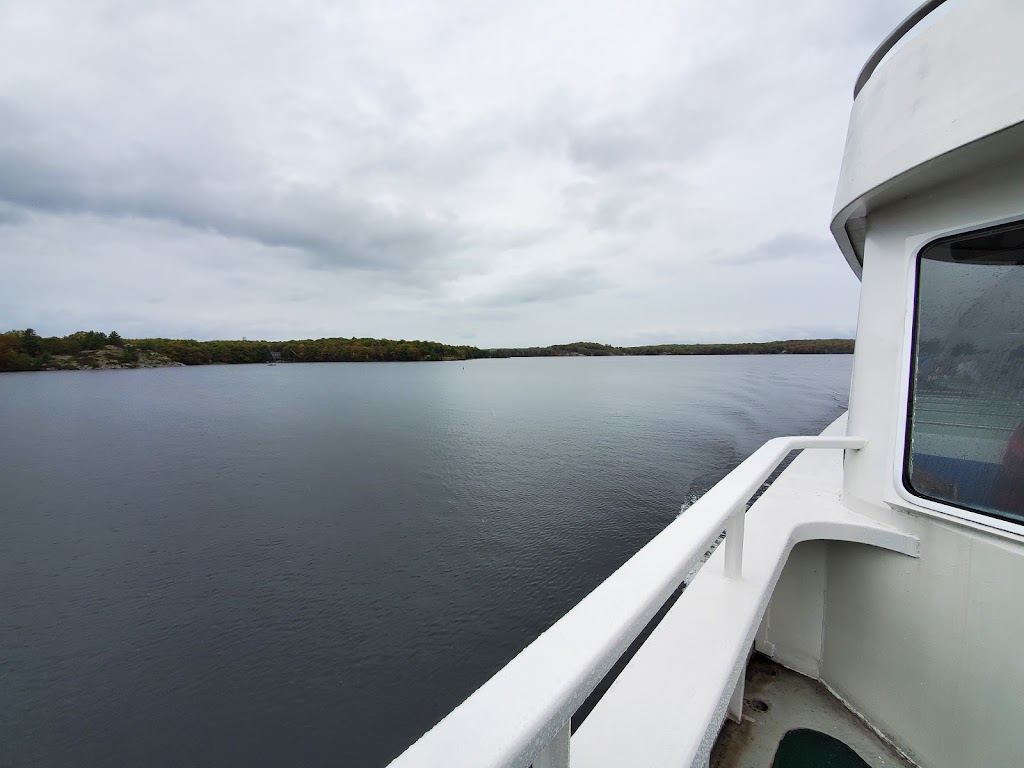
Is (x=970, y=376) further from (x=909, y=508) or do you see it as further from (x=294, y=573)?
(x=294, y=573)

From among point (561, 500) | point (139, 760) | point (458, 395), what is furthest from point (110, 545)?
point (458, 395)

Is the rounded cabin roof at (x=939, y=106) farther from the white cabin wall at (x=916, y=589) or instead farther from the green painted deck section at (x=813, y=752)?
the green painted deck section at (x=813, y=752)

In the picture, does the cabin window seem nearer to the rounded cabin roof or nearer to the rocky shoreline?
the rounded cabin roof

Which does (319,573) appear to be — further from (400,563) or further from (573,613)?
(573,613)

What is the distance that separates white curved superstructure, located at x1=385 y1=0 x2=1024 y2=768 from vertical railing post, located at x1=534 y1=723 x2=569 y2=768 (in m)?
0.34

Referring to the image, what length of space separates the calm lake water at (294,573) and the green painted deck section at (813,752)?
4.63 meters

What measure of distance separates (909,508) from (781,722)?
1.49 m

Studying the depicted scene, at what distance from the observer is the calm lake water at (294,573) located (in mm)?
5867

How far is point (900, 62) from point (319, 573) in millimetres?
10457

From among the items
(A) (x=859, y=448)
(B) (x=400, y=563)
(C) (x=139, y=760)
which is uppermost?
(A) (x=859, y=448)

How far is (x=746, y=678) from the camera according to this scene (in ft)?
10.0

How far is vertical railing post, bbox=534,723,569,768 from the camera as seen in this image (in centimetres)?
87

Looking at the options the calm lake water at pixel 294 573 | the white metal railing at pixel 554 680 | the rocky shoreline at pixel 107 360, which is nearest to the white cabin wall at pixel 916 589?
the white metal railing at pixel 554 680

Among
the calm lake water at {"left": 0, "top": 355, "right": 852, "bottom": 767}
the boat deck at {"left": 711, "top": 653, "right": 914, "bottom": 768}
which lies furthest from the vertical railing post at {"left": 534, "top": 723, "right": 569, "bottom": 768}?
the calm lake water at {"left": 0, "top": 355, "right": 852, "bottom": 767}
